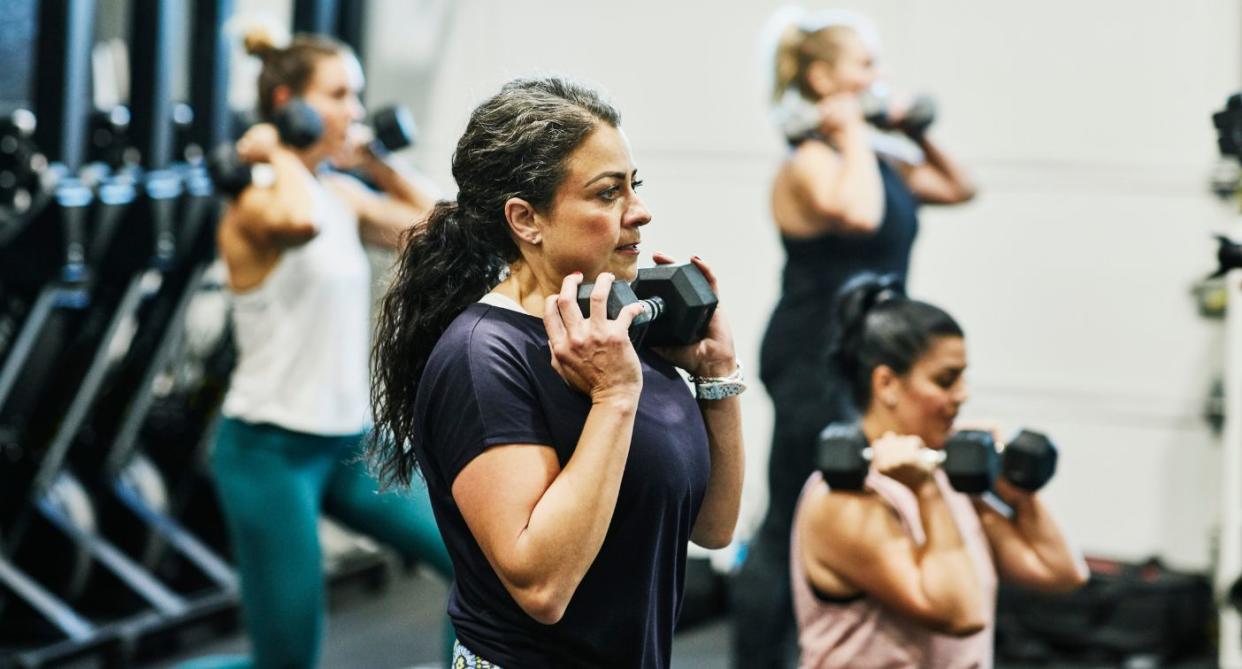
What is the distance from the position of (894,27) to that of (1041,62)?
0.44 meters

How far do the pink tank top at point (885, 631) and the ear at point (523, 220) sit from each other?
903 millimetres

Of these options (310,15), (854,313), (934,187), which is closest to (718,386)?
(854,313)

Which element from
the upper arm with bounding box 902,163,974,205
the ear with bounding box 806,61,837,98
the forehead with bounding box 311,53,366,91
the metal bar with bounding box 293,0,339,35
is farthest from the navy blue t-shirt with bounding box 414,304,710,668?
the metal bar with bounding box 293,0,339,35

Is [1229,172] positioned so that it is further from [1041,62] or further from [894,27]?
[894,27]

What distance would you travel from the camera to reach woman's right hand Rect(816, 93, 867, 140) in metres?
3.41

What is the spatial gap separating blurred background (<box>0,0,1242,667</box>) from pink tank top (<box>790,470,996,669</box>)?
192 centimetres

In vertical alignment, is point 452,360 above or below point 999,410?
above

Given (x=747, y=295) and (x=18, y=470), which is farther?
(x=747, y=295)

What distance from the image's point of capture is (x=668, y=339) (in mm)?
1791

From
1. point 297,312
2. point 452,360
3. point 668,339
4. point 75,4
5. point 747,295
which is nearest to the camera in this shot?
point 452,360

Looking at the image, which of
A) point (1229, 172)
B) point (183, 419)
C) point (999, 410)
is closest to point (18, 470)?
point (183, 419)

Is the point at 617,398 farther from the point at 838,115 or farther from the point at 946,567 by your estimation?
the point at 838,115

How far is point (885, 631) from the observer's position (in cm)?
236

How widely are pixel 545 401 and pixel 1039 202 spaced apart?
10.7ft
